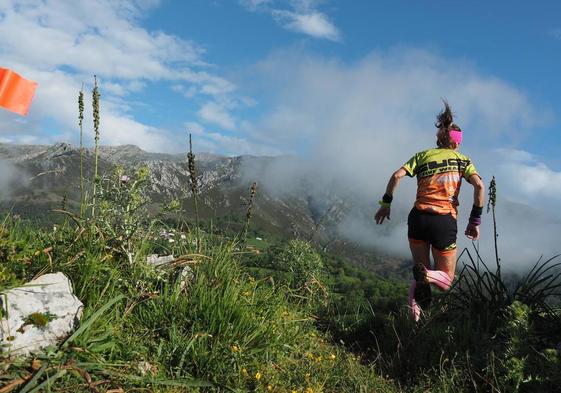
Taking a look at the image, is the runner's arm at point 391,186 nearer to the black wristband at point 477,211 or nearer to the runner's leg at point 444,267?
the runner's leg at point 444,267

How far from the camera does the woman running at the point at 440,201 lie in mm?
5922

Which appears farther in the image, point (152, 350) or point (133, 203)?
point (133, 203)

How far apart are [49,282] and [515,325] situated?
391 centimetres

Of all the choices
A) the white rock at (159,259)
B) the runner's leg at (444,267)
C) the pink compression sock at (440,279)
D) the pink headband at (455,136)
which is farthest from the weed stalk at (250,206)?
the pink headband at (455,136)

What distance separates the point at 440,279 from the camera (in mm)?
5715

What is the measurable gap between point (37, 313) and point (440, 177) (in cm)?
492

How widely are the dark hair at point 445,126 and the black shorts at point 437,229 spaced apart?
3.63 ft

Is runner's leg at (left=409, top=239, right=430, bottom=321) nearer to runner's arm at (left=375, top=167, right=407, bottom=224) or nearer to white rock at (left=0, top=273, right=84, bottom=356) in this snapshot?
runner's arm at (left=375, top=167, right=407, bottom=224)

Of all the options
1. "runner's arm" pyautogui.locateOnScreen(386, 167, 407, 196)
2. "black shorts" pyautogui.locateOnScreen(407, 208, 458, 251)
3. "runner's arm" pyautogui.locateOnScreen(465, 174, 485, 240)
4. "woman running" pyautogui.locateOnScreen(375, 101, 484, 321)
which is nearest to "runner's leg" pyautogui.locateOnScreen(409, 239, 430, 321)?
"woman running" pyautogui.locateOnScreen(375, 101, 484, 321)

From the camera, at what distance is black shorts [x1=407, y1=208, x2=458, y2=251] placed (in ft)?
19.4

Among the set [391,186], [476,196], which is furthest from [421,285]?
[476,196]

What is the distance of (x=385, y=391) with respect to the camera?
3980 mm

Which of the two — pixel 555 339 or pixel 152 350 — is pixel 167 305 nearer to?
pixel 152 350

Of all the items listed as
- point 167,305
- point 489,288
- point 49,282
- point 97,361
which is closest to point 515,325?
point 489,288
